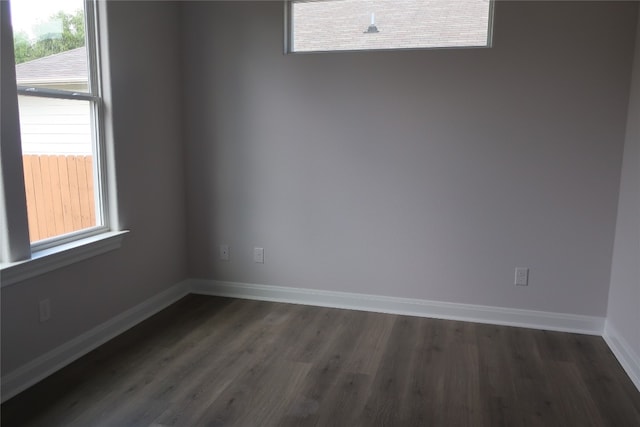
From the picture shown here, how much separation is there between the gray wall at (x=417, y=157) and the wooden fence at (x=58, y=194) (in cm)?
102

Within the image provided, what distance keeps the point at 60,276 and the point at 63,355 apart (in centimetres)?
46

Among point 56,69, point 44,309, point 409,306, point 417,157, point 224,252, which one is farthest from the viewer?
point 224,252

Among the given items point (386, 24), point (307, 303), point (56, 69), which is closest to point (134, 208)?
point (56, 69)

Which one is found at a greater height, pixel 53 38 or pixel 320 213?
pixel 53 38

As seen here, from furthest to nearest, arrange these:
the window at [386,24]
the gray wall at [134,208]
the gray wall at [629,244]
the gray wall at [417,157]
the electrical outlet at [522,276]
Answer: the electrical outlet at [522,276], the window at [386,24], the gray wall at [417,157], the gray wall at [629,244], the gray wall at [134,208]

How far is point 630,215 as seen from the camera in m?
2.90

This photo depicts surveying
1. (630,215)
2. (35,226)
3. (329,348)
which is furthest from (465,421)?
(35,226)

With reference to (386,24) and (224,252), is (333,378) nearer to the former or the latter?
(224,252)

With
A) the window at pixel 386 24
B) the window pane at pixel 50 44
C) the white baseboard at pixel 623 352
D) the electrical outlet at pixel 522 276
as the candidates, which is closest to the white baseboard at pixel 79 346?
the window pane at pixel 50 44

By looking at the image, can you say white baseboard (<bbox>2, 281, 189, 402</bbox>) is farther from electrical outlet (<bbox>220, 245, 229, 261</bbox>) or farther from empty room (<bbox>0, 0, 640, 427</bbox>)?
electrical outlet (<bbox>220, 245, 229, 261</bbox>)

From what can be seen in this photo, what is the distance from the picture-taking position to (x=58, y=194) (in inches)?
108

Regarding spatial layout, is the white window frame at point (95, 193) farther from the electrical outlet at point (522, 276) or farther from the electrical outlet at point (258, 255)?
the electrical outlet at point (522, 276)

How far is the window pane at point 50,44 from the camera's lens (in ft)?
8.06

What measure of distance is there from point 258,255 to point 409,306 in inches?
49.0
